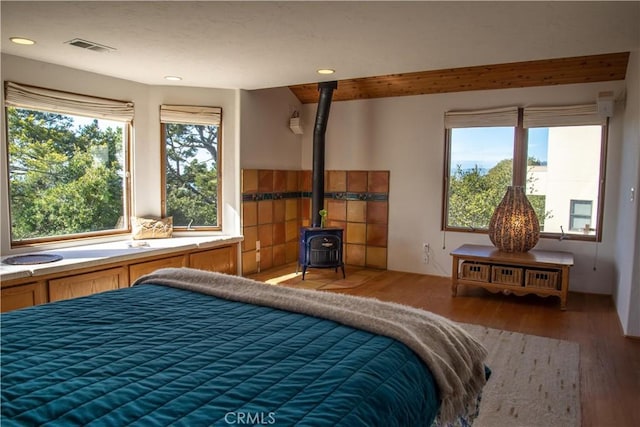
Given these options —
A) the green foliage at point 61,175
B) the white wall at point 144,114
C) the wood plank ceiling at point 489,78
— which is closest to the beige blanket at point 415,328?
the green foliage at point 61,175

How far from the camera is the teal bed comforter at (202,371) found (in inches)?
42.7

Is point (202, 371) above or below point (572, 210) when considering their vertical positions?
below

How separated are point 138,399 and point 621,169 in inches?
194

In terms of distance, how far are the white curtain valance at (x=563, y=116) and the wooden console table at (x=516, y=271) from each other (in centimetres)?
139

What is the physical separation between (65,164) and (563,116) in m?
5.07

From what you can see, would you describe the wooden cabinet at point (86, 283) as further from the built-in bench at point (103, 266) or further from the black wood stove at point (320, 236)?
the black wood stove at point (320, 236)

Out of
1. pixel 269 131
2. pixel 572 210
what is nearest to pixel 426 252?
pixel 572 210

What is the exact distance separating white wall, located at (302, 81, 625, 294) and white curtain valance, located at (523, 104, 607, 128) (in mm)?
112

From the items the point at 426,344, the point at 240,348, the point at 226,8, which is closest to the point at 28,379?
the point at 240,348

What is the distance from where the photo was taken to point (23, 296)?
321cm

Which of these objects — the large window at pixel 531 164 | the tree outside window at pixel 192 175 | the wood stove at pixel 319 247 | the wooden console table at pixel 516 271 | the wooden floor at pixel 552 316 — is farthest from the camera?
the wood stove at pixel 319 247

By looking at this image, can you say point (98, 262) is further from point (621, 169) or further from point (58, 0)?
point (621, 169)

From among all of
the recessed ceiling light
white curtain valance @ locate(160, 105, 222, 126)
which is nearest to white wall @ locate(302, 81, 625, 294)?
white curtain valance @ locate(160, 105, 222, 126)

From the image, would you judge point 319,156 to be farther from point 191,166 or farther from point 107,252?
point 107,252
